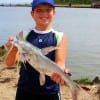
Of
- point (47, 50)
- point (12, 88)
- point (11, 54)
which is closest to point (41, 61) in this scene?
point (47, 50)

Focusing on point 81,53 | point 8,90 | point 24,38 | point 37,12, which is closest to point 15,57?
point 24,38

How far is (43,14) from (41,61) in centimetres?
60

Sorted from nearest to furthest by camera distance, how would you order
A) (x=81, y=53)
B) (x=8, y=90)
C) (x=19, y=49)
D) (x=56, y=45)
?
1. (x=19, y=49)
2. (x=56, y=45)
3. (x=8, y=90)
4. (x=81, y=53)

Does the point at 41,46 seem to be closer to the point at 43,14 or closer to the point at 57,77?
the point at 43,14

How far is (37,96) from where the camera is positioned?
4277 mm

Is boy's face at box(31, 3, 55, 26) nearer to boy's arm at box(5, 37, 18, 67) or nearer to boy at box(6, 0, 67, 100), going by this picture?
boy at box(6, 0, 67, 100)

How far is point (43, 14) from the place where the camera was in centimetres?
423

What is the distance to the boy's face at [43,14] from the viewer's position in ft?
13.9

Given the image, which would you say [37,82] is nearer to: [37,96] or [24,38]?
[37,96]

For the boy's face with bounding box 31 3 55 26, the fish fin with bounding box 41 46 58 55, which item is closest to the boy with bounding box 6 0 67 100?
the boy's face with bounding box 31 3 55 26

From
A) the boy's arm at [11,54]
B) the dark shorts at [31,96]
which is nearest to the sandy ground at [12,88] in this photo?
the dark shorts at [31,96]

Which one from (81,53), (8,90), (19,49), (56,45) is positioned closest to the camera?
(19,49)

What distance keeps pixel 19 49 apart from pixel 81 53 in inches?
616

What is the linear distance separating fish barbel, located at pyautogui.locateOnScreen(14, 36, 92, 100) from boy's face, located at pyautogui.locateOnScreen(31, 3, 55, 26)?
1.27ft
